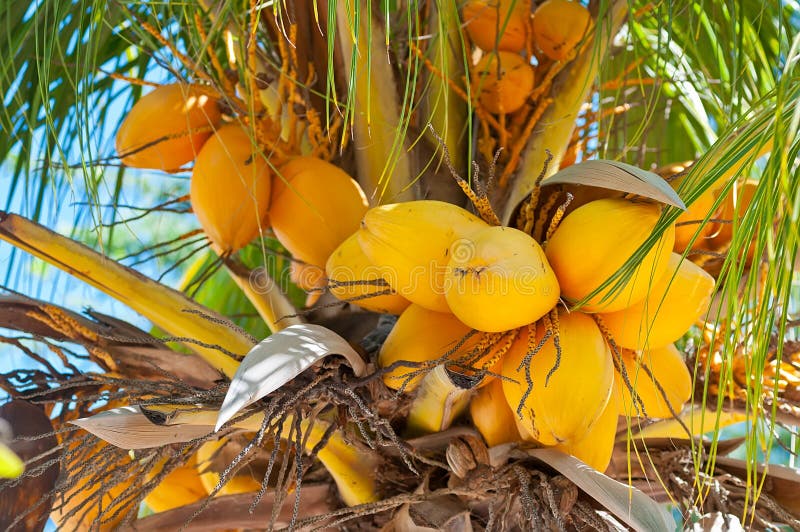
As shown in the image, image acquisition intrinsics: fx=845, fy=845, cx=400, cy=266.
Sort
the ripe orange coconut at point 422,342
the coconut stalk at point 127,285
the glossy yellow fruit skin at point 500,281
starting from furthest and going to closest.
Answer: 1. the coconut stalk at point 127,285
2. the ripe orange coconut at point 422,342
3. the glossy yellow fruit skin at point 500,281

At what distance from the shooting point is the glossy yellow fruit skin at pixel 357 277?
0.92 m

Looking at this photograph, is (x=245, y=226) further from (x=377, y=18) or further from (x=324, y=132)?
(x=377, y=18)

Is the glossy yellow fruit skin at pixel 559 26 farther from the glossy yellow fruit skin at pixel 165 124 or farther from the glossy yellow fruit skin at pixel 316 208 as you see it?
the glossy yellow fruit skin at pixel 165 124

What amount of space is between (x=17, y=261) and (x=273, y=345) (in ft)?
3.12

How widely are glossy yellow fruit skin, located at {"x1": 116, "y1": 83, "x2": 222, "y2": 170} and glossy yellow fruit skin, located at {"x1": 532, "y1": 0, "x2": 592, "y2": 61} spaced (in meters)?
0.46

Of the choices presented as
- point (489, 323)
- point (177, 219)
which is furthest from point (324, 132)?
point (177, 219)

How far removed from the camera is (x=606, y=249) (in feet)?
2.47

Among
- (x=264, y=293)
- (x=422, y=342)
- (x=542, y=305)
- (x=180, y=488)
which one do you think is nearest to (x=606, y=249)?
(x=542, y=305)

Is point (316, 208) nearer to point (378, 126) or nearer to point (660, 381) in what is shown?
point (378, 126)

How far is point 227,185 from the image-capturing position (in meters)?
1.03

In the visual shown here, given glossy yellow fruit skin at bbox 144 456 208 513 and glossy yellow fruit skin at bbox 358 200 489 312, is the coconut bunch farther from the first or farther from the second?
glossy yellow fruit skin at bbox 144 456 208 513

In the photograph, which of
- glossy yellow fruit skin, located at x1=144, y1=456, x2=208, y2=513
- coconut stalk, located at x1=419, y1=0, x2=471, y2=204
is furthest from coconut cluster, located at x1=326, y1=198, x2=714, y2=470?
glossy yellow fruit skin, located at x1=144, y1=456, x2=208, y2=513

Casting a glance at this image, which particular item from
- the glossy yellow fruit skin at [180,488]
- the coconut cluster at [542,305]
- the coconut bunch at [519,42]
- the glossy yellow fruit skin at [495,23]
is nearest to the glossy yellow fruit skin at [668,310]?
the coconut cluster at [542,305]

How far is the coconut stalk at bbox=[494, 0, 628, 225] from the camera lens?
111 centimetres
